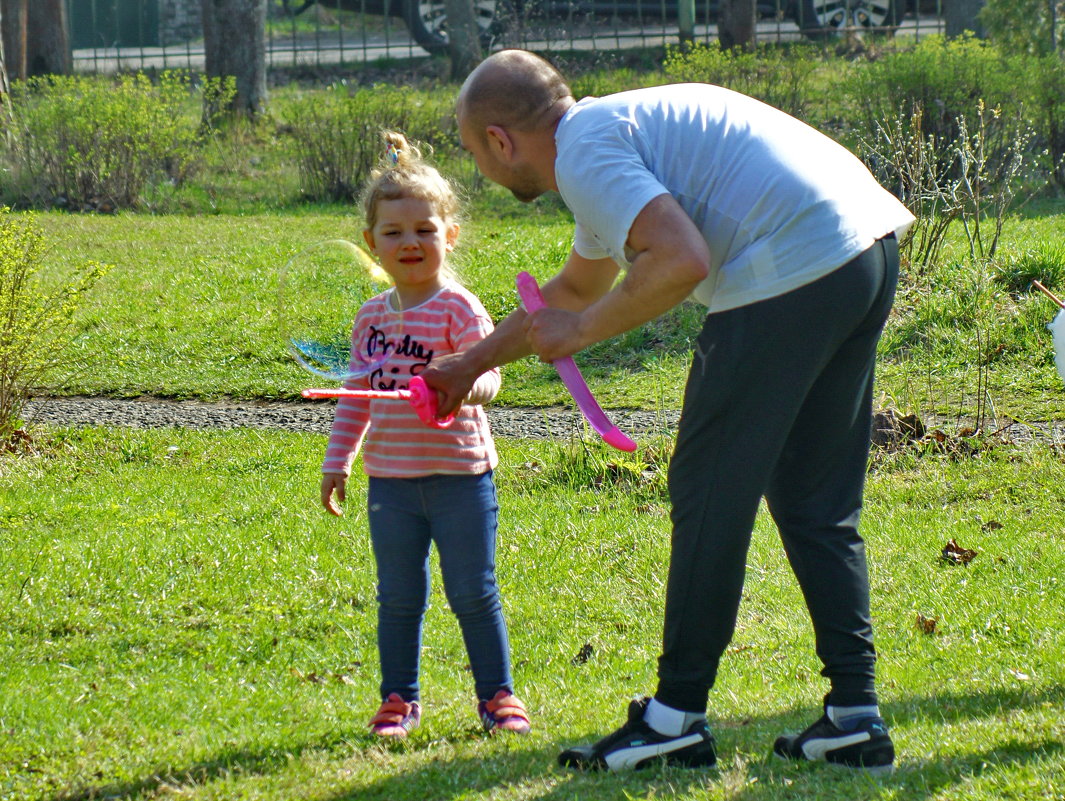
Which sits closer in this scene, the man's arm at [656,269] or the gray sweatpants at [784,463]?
the man's arm at [656,269]

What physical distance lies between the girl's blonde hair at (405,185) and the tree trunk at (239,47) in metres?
15.1

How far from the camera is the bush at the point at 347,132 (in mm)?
14711

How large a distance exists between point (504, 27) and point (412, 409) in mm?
20611

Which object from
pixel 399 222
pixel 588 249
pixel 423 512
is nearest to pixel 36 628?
pixel 423 512

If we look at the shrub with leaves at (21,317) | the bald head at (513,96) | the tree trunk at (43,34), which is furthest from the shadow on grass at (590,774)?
the tree trunk at (43,34)

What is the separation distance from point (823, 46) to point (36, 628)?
Answer: 779 inches

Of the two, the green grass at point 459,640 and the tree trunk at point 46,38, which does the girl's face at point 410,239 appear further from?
the tree trunk at point 46,38

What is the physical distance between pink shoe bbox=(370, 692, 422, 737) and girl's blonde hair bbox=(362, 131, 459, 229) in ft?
4.30

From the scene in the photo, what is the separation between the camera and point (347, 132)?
48.9ft

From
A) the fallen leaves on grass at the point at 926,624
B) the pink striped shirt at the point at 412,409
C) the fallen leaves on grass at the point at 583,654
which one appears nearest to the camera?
the pink striped shirt at the point at 412,409

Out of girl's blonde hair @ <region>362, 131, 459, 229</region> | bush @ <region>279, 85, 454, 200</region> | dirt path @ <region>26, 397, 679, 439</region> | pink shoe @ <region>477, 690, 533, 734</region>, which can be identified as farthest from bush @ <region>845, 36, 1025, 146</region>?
pink shoe @ <region>477, 690, 533, 734</region>

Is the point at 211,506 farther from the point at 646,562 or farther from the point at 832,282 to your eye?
the point at 832,282

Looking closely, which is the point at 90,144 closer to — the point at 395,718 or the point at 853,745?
the point at 395,718

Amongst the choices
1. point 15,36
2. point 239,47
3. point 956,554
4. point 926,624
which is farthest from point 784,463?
point 15,36
